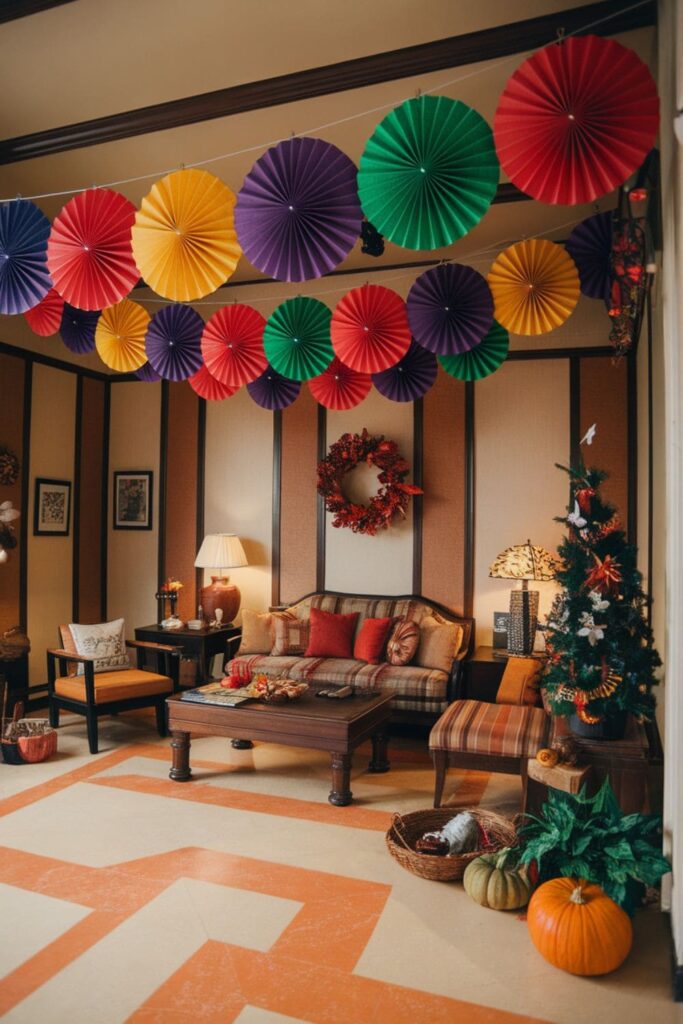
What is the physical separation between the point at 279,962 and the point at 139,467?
18.1 ft

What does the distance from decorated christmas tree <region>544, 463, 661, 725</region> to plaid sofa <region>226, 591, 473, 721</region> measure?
1688 mm

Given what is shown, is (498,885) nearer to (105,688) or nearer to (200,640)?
(105,688)

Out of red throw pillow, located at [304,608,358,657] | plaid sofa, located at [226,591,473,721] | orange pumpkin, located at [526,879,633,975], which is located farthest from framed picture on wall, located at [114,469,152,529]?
orange pumpkin, located at [526,879,633,975]

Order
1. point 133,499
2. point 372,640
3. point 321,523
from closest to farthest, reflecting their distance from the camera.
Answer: point 372,640, point 321,523, point 133,499

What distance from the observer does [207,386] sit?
4.86 metres

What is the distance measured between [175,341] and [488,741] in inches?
112

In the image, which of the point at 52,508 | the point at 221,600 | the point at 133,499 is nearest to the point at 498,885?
the point at 221,600

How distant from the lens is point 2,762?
4.85 metres

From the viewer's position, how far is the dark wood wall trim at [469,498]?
6070 millimetres

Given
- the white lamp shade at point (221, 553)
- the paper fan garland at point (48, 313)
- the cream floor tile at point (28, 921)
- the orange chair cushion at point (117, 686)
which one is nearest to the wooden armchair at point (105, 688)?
the orange chair cushion at point (117, 686)

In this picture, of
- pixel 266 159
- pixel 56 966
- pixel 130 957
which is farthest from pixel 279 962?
pixel 266 159

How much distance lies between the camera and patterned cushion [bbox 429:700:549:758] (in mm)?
3812

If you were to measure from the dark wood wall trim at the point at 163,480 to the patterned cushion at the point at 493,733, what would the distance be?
3.91m

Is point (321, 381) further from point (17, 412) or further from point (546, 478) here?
point (17, 412)
